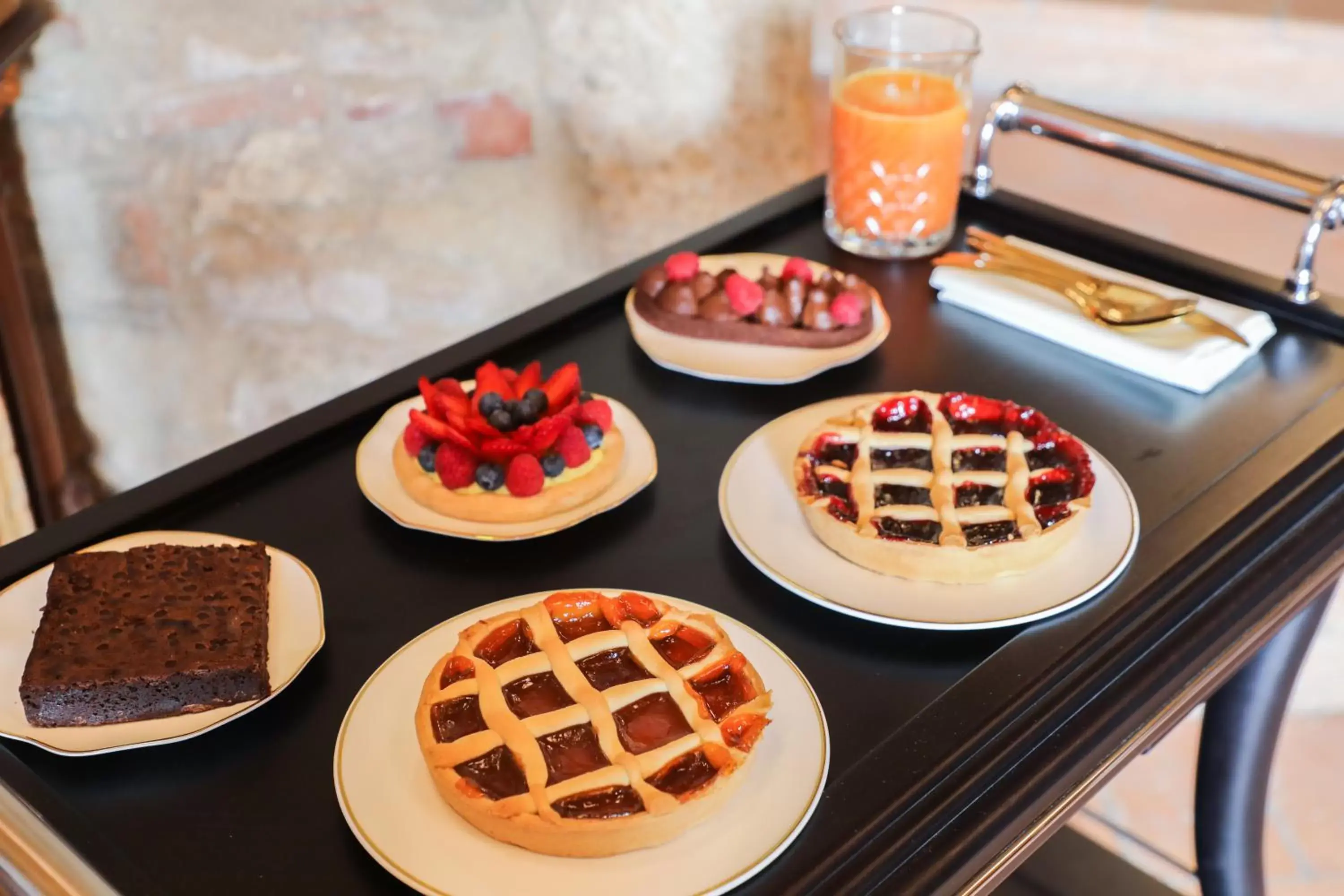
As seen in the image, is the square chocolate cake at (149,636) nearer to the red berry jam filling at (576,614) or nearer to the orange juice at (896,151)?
the red berry jam filling at (576,614)

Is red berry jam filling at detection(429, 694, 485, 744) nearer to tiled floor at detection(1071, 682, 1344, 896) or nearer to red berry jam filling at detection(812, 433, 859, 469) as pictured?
red berry jam filling at detection(812, 433, 859, 469)

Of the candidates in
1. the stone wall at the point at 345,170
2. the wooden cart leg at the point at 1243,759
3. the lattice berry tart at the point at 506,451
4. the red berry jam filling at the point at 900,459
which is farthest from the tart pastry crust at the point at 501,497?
the stone wall at the point at 345,170

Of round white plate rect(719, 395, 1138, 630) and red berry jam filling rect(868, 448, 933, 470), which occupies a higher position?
red berry jam filling rect(868, 448, 933, 470)

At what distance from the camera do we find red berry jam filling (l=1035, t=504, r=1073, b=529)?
96 centimetres

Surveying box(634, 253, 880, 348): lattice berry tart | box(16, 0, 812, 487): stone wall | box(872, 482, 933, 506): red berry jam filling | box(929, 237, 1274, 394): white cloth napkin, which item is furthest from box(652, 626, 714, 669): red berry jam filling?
box(16, 0, 812, 487): stone wall

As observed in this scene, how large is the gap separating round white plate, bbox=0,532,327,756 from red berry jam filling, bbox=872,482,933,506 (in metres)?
0.42

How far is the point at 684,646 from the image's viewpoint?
33.8 inches

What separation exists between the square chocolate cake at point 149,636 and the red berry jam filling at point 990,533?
1.64 feet

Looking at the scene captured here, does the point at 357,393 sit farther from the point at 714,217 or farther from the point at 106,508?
the point at 714,217

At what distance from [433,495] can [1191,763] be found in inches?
65.4

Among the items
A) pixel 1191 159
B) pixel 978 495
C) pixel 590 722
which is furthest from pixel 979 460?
pixel 1191 159

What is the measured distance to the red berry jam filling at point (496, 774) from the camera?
75 cm

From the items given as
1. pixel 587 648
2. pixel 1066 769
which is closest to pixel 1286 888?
pixel 1066 769

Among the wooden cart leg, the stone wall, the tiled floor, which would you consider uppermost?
the stone wall
